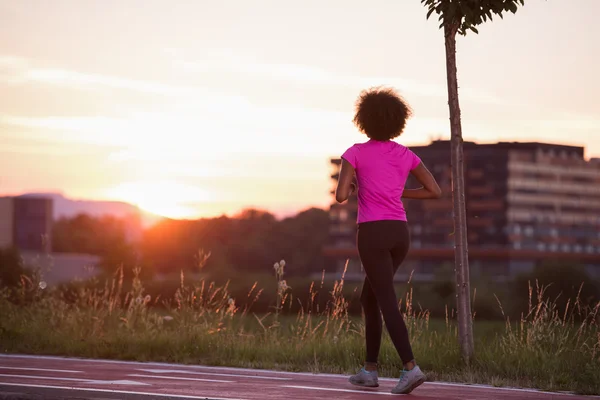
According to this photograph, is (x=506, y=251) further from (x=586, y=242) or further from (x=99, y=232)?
(x=99, y=232)

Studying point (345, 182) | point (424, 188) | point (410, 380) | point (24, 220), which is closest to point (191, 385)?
point (410, 380)

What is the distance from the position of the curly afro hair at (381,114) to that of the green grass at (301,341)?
2474 mm

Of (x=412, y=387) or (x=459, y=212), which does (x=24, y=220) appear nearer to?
(x=459, y=212)

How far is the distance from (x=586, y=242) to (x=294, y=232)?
162ft

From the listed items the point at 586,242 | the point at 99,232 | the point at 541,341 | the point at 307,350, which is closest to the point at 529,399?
the point at 541,341

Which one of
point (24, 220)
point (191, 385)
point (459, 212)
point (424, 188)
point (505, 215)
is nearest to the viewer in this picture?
point (424, 188)

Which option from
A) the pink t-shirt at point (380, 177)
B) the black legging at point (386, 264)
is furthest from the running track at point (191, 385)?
the pink t-shirt at point (380, 177)

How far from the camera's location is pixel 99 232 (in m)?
147

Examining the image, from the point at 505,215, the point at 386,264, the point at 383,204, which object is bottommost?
the point at 386,264

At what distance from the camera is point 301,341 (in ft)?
35.4

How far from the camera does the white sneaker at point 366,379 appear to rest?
7.21 m

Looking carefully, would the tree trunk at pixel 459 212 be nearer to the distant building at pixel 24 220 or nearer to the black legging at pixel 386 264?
the black legging at pixel 386 264

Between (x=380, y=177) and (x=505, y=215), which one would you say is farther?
(x=505, y=215)

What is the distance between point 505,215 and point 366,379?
149 m
